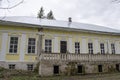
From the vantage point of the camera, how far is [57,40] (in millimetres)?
16812

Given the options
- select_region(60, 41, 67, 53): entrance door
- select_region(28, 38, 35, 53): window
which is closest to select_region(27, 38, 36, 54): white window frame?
select_region(28, 38, 35, 53): window

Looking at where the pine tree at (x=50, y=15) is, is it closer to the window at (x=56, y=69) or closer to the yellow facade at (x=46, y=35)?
the yellow facade at (x=46, y=35)

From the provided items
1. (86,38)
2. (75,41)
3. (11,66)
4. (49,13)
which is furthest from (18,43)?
(49,13)

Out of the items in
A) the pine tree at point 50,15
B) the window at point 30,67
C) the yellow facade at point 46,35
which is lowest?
the window at point 30,67

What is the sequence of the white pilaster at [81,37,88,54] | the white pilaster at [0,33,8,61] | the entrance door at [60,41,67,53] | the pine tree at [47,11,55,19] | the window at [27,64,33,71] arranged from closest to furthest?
1. the white pilaster at [0,33,8,61]
2. the window at [27,64,33,71]
3. the entrance door at [60,41,67,53]
4. the white pilaster at [81,37,88,54]
5. the pine tree at [47,11,55,19]

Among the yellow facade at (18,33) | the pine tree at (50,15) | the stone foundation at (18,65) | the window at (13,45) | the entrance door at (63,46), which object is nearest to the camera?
the stone foundation at (18,65)

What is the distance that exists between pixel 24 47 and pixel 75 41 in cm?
649

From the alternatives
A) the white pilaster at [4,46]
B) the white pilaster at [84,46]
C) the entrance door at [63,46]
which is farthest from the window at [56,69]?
the white pilaster at [84,46]

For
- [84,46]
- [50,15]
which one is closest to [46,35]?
[84,46]

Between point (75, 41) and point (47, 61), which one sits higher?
point (75, 41)

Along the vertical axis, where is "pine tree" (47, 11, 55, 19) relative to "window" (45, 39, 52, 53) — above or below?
above

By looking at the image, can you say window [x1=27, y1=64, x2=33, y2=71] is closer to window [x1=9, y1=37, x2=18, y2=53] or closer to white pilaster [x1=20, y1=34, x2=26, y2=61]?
white pilaster [x1=20, y1=34, x2=26, y2=61]

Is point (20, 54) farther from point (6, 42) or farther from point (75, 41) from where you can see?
point (75, 41)

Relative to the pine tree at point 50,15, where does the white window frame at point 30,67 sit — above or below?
below
